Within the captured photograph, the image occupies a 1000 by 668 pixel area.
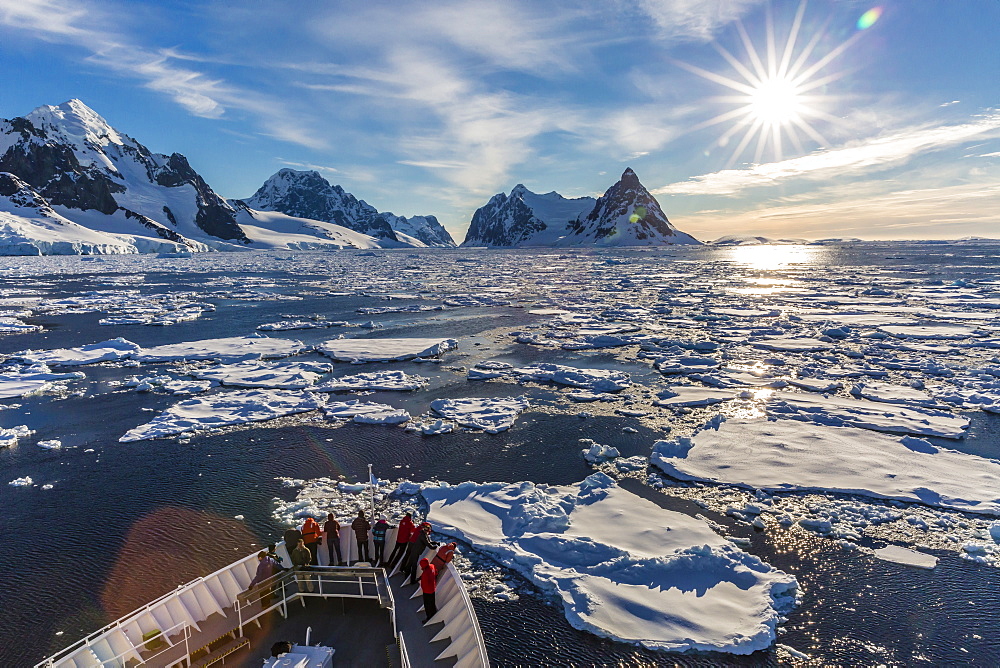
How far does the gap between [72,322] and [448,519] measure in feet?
171

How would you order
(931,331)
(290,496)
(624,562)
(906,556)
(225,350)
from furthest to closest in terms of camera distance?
1. (931,331)
2. (225,350)
3. (290,496)
4. (906,556)
5. (624,562)

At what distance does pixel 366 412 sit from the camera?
24.8 m

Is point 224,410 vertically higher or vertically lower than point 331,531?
lower

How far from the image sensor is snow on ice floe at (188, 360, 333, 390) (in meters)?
29.2

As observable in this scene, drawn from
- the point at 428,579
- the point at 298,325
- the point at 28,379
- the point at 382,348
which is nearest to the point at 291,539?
the point at 428,579

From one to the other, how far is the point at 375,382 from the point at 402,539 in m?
17.7

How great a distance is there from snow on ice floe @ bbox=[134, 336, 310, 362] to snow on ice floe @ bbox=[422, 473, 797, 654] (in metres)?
23.8

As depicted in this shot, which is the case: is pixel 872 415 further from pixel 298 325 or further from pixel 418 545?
pixel 298 325

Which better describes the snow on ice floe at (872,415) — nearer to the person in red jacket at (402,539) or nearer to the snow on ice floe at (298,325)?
the person in red jacket at (402,539)

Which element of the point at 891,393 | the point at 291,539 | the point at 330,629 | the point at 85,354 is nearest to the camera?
the point at 330,629

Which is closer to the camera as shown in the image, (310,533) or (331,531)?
(310,533)

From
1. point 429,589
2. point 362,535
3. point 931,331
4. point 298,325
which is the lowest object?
point 429,589

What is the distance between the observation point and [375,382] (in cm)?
2962

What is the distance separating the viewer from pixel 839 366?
3144 centimetres
